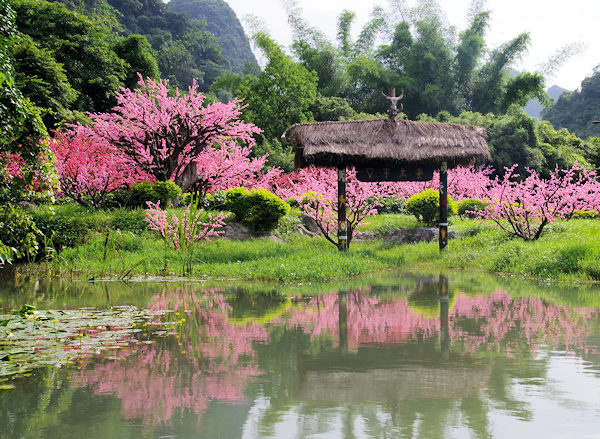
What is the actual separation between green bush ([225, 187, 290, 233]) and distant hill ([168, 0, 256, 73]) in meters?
63.0

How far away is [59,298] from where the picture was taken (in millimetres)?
8922

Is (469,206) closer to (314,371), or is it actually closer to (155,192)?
(155,192)

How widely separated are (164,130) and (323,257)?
8.47 m

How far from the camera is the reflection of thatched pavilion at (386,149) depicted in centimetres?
1451

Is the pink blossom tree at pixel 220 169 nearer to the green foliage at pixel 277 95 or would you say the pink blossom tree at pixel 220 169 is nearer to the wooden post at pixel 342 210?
the wooden post at pixel 342 210

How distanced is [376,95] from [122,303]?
36.4 metres

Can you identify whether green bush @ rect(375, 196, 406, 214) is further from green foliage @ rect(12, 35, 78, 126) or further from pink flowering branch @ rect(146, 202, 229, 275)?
green foliage @ rect(12, 35, 78, 126)

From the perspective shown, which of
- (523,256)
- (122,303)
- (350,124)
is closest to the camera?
(122,303)

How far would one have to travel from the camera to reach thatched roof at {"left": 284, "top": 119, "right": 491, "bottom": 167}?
569 inches

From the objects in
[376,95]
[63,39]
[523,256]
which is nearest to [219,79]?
[376,95]

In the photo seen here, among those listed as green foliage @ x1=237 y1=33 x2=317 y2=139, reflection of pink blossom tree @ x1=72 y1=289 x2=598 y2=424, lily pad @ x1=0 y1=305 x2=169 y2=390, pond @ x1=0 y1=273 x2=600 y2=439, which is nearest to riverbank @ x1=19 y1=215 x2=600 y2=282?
reflection of pink blossom tree @ x1=72 y1=289 x2=598 y2=424

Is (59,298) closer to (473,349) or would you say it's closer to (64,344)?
(64,344)

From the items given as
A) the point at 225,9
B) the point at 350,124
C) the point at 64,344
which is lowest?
the point at 64,344

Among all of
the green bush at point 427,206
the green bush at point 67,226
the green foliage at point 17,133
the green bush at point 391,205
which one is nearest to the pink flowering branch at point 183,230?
the green bush at point 67,226
